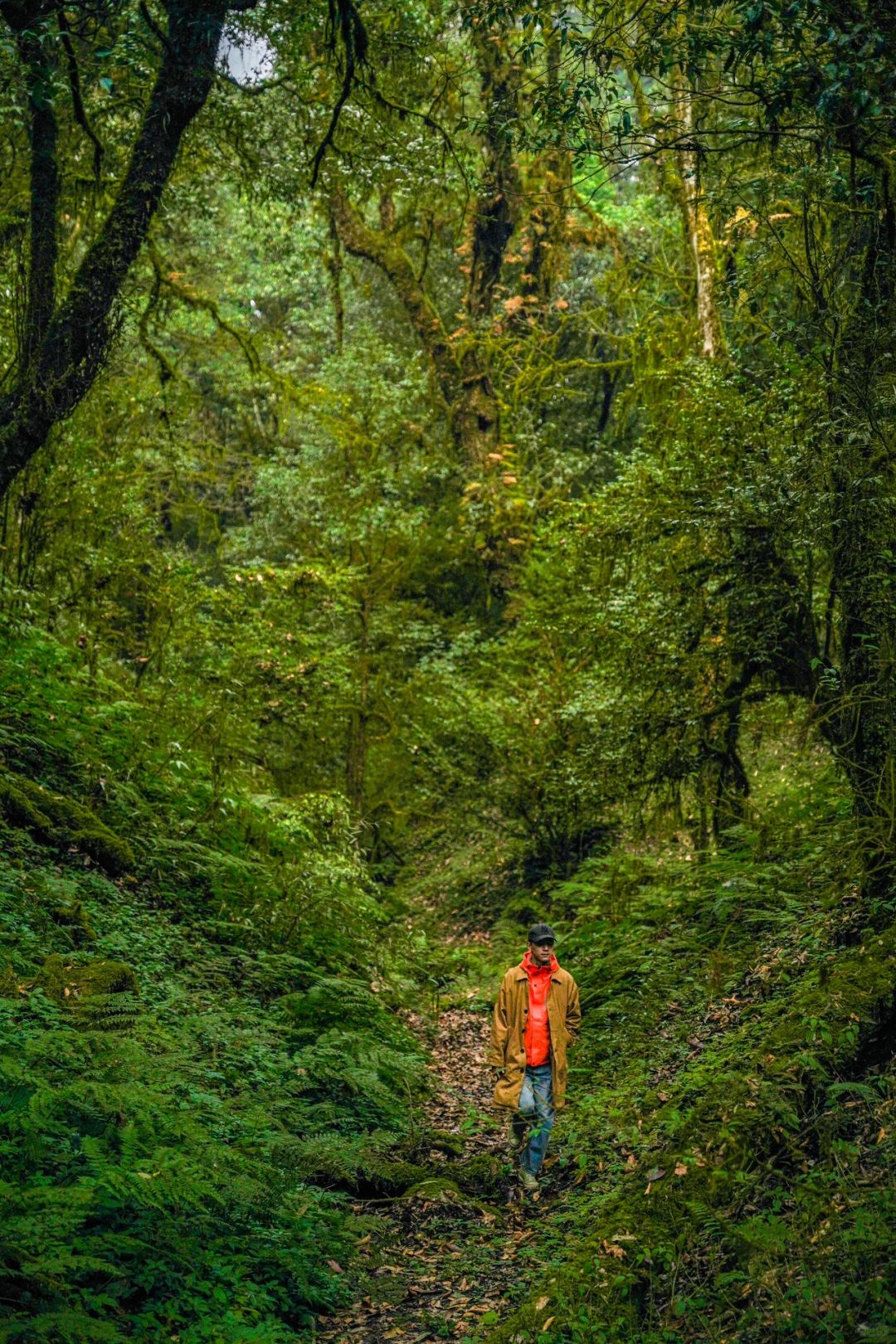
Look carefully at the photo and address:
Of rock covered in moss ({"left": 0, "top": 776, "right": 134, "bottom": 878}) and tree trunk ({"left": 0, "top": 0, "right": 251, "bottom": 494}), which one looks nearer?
tree trunk ({"left": 0, "top": 0, "right": 251, "bottom": 494})

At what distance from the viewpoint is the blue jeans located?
7191 mm

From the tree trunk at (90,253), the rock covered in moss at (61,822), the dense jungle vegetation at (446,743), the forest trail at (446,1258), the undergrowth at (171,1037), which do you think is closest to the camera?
the undergrowth at (171,1037)

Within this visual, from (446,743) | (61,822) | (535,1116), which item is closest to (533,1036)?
(535,1116)

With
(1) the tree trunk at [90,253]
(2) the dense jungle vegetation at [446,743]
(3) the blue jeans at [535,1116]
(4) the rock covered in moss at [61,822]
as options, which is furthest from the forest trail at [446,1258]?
(1) the tree trunk at [90,253]

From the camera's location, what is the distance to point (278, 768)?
55.3 feet

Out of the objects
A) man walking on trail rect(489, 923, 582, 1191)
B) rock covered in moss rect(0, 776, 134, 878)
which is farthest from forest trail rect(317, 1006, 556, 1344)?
rock covered in moss rect(0, 776, 134, 878)

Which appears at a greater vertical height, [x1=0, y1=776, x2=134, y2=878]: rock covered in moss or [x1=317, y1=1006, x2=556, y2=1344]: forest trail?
[x1=0, y1=776, x2=134, y2=878]: rock covered in moss

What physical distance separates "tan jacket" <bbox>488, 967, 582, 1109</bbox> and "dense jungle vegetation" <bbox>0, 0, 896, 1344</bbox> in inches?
18.5

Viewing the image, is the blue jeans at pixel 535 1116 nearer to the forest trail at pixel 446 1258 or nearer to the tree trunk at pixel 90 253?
the forest trail at pixel 446 1258

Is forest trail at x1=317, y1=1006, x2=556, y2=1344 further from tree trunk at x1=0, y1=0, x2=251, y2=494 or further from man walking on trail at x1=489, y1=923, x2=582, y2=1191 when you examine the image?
tree trunk at x1=0, y1=0, x2=251, y2=494

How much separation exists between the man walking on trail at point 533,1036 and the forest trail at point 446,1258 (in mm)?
478

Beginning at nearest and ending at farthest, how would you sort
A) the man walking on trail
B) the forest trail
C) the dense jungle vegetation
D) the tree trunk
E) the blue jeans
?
the dense jungle vegetation
the forest trail
the blue jeans
the man walking on trail
the tree trunk

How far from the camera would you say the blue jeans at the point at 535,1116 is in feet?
23.6

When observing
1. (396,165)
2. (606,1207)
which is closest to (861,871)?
(606,1207)
